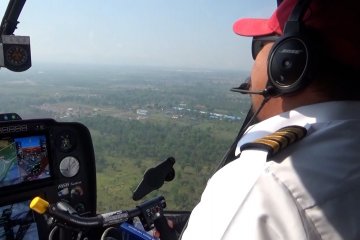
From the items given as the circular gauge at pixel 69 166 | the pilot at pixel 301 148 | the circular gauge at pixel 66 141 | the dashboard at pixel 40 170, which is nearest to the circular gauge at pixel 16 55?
the dashboard at pixel 40 170

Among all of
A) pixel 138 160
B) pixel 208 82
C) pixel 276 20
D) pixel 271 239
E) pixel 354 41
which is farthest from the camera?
pixel 208 82

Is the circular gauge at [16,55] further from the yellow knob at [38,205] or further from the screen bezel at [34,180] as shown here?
the yellow knob at [38,205]

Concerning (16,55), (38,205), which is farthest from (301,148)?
(16,55)

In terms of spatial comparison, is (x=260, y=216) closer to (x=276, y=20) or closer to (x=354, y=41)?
(x=354, y=41)

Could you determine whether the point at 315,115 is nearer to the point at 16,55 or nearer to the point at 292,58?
the point at 292,58

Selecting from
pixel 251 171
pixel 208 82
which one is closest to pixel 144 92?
pixel 208 82

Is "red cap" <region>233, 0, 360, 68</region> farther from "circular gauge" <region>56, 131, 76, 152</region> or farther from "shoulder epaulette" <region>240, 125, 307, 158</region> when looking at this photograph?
"circular gauge" <region>56, 131, 76, 152</region>

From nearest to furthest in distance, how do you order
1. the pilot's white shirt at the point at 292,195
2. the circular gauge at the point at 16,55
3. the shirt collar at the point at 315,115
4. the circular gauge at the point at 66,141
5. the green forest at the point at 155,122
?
1. the pilot's white shirt at the point at 292,195
2. the shirt collar at the point at 315,115
3. the circular gauge at the point at 16,55
4. the green forest at the point at 155,122
5. the circular gauge at the point at 66,141
